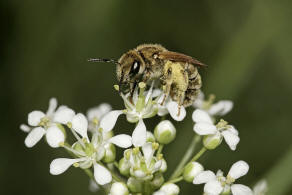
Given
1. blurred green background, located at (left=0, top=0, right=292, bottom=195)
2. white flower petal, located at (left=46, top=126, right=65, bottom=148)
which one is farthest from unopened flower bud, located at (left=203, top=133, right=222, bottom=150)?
blurred green background, located at (left=0, top=0, right=292, bottom=195)

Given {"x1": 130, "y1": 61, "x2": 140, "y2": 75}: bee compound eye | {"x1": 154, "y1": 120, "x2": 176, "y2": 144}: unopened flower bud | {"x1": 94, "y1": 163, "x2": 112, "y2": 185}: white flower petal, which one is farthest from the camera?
{"x1": 154, "y1": 120, "x2": 176, "y2": 144}: unopened flower bud

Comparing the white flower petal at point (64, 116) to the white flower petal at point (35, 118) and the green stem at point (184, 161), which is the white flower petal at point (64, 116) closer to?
the white flower petal at point (35, 118)

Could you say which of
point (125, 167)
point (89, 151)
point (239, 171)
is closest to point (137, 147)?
point (125, 167)

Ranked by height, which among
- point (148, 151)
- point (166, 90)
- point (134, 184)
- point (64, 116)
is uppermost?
point (166, 90)

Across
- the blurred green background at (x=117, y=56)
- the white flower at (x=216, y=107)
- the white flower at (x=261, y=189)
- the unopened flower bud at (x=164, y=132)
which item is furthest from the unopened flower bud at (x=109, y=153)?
the blurred green background at (x=117, y=56)

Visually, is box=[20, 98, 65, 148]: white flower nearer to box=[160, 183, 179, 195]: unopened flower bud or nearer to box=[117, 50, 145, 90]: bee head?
box=[117, 50, 145, 90]: bee head

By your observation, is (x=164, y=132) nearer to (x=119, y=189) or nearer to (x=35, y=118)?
(x=119, y=189)
